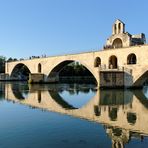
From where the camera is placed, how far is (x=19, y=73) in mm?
94375

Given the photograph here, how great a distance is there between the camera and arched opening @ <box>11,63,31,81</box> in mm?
88125

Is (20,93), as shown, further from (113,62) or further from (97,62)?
(97,62)

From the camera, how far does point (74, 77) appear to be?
316 ft

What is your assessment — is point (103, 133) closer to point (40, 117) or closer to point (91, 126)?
point (91, 126)

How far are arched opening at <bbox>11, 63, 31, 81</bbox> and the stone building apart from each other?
4007 centimetres

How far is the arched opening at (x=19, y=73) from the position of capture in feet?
289

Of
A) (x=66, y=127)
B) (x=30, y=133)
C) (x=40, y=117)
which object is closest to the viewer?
(x=30, y=133)

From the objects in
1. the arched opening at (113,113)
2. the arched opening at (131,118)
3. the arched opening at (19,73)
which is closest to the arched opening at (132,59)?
the arched opening at (113,113)

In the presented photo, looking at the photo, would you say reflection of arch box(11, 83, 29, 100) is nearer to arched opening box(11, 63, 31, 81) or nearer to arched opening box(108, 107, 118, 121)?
arched opening box(108, 107, 118, 121)

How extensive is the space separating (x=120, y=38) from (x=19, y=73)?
2031 inches

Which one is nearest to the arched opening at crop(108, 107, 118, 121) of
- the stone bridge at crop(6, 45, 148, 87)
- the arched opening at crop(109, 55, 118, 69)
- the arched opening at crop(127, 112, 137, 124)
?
the arched opening at crop(127, 112, 137, 124)

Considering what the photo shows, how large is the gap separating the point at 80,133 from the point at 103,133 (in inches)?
43.3

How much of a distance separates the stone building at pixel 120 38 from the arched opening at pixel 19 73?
40.1 meters

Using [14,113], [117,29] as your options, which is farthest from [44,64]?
[14,113]
